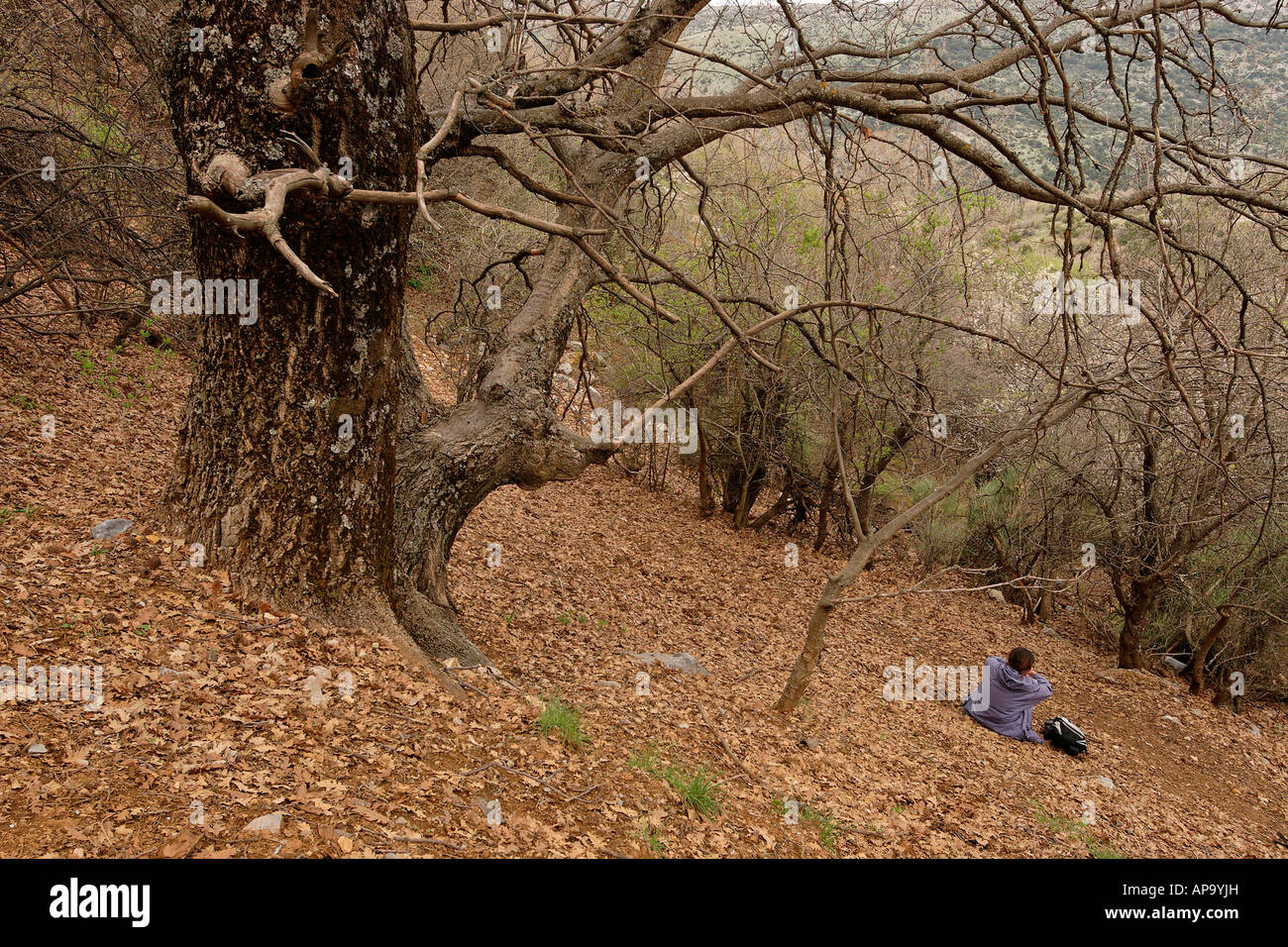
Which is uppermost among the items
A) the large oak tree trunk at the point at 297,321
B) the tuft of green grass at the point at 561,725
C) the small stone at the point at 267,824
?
the large oak tree trunk at the point at 297,321

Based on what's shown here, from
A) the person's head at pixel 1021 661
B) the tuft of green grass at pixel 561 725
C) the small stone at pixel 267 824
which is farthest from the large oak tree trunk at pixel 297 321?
the person's head at pixel 1021 661

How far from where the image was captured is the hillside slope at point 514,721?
275cm

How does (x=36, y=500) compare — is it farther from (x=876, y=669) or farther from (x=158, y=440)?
(x=876, y=669)

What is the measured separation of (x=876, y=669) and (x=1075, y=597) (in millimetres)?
Result: 5305

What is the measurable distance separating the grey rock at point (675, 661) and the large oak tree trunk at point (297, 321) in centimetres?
310

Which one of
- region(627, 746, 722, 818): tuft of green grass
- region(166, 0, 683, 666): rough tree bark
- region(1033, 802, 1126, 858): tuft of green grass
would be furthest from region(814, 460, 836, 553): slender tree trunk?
region(166, 0, 683, 666): rough tree bark

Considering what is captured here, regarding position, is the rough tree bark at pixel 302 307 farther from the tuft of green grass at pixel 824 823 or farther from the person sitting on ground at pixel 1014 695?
the person sitting on ground at pixel 1014 695

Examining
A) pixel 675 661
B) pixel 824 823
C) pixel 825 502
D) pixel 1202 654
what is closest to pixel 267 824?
pixel 824 823

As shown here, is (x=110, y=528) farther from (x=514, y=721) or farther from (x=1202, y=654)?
(x=1202, y=654)

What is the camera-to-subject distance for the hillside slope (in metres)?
2.75

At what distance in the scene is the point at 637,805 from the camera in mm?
Result: 3668

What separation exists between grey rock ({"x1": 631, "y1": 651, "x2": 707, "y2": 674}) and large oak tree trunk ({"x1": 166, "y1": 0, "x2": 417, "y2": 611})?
3.10 meters

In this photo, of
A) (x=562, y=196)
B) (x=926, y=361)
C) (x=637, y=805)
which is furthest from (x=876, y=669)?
(x=562, y=196)

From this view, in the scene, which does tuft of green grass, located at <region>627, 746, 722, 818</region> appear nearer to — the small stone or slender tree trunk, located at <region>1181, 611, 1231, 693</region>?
the small stone
